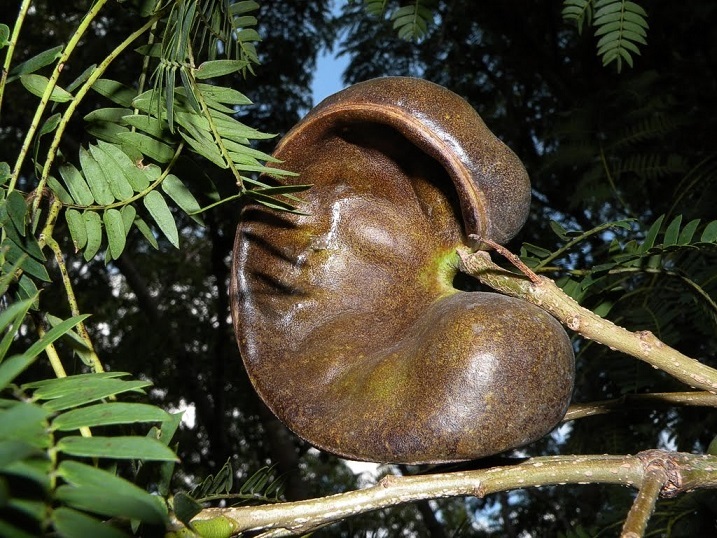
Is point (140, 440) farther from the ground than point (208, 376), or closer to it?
farther from the ground

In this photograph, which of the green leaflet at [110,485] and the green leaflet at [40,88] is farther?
the green leaflet at [40,88]

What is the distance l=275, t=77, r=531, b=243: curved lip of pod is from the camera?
0.96m

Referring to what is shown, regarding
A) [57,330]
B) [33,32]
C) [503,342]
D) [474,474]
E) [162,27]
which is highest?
[33,32]

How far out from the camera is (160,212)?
3.05ft

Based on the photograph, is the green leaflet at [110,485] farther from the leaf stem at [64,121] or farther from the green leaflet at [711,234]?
the green leaflet at [711,234]

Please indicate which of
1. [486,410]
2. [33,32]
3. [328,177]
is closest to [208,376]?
[33,32]

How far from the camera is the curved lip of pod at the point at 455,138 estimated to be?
958 millimetres

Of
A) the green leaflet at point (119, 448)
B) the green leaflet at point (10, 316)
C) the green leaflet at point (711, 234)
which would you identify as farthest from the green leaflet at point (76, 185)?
the green leaflet at point (711, 234)

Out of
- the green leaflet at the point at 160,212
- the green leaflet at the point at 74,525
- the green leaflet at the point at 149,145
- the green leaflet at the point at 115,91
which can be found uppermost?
the green leaflet at the point at 115,91

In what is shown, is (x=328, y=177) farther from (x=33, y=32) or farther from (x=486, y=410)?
(x=33, y=32)

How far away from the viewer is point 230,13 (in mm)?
1062

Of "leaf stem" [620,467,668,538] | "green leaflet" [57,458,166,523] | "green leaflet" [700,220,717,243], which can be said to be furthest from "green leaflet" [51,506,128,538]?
"green leaflet" [700,220,717,243]

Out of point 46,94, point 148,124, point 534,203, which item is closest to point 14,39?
point 46,94

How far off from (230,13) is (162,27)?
120 millimetres
